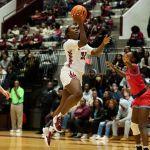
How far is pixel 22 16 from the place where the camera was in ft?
99.9

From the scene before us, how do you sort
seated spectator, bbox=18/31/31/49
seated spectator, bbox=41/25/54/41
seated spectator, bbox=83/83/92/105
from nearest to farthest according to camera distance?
seated spectator, bbox=83/83/92/105 → seated spectator, bbox=18/31/31/49 → seated spectator, bbox=41/25/54/41

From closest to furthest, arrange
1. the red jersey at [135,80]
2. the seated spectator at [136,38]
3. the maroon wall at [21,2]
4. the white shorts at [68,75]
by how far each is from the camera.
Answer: the white shorts at [68,75] → the red jersey at [135,80] → the seated spectator at [136,38] → the maroon wall at [21,2]

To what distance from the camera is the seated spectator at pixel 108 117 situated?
17.4 metres

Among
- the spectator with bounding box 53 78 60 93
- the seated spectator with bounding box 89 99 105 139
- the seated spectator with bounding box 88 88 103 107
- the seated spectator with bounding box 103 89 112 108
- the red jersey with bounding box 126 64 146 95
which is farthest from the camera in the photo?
the spectator with bounding box 53 78 60 93

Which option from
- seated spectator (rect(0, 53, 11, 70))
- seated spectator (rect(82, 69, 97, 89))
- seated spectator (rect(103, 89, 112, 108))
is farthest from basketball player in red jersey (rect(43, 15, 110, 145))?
seated spectator (rect(0, 53, 11, 70))

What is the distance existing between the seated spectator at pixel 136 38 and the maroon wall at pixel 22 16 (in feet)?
32.4

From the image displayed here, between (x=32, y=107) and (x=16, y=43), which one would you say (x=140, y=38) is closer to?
(x=32, y=107)

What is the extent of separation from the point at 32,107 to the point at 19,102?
136cm

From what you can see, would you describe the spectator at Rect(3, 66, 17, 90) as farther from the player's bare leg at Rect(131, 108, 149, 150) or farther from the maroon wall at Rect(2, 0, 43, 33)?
the player's bare leg at Rect(131, 108, 149, 150)

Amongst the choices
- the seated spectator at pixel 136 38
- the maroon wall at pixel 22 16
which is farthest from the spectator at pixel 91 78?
the maroon wall at pixel 22 16

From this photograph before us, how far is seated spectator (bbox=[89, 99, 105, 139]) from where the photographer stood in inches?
703

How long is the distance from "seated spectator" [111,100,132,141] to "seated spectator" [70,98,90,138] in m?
1.22

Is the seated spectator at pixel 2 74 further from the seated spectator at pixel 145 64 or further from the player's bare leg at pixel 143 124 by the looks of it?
the player's bare leg at pixel 143 124

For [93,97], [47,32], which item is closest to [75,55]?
[93,97]
